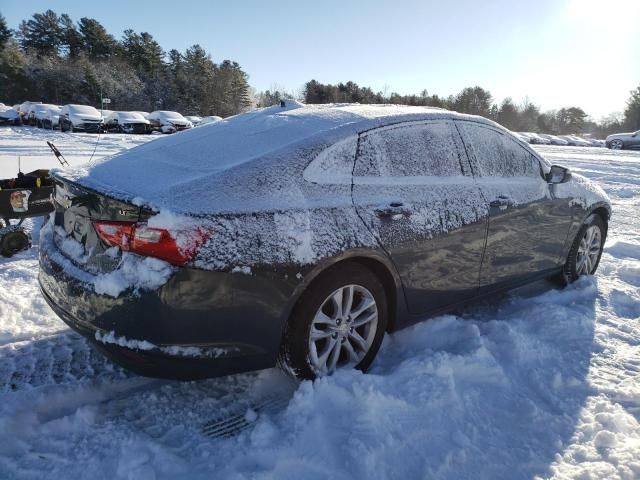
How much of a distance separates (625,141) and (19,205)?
3941cm

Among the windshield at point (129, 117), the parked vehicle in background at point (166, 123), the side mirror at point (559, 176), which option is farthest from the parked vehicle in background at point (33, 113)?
the side mirror at point (559, 176)

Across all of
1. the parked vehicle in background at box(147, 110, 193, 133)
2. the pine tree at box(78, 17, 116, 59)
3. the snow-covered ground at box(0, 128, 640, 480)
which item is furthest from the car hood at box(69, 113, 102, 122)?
the pine tree at box(78, 17, 116, 59)

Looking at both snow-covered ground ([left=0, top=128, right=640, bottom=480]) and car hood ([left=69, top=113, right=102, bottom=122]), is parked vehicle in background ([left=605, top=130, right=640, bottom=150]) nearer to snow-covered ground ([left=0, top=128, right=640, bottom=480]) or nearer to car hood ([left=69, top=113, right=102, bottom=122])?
car hood ([left=69, top=113, right=102, bottom=122])

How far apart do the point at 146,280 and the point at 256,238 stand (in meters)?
0.53

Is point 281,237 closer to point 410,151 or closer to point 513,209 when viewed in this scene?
point 410,151

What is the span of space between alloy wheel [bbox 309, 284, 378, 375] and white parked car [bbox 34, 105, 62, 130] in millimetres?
29933

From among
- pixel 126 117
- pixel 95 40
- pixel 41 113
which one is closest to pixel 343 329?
pixel 126 117

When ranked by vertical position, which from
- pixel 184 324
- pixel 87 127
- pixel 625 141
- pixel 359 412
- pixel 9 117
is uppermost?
pixel 625 141

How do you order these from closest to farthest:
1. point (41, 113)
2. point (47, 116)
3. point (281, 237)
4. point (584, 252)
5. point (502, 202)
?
point (281, 237) → point (502, 202) → point (584, 252) → point (47, 116) → point (41, 113)

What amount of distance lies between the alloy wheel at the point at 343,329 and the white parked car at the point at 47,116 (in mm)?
29933

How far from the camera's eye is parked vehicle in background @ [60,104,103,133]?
2622 centimetres

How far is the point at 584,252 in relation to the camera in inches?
186

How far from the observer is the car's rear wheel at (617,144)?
114ft

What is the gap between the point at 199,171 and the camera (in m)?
2.47
